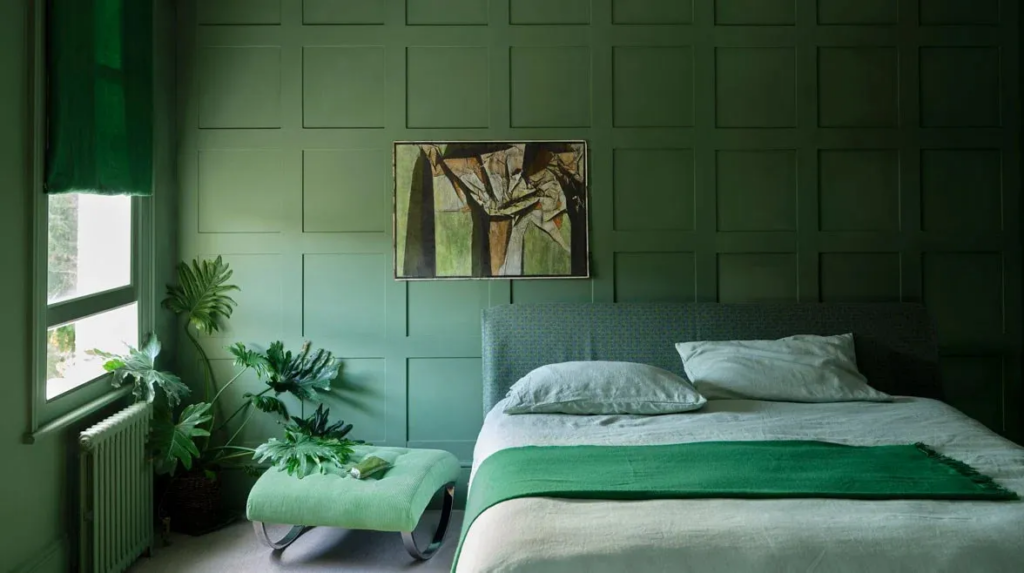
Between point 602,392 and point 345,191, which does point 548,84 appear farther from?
point 602,392

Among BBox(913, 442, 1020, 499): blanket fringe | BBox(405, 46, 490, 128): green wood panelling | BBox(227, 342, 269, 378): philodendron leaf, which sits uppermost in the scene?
BBox(405, 46, 490, 128): green wood panelling

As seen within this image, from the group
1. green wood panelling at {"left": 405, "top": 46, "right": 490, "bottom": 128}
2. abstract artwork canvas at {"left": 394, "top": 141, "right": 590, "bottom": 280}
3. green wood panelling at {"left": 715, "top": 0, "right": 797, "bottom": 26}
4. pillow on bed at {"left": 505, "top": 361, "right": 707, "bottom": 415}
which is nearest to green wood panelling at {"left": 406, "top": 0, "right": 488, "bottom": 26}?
green wood panelling at {"left": 405, "top": 46, "right": 490, "bottom": 128}

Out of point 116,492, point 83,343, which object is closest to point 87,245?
point 83,343

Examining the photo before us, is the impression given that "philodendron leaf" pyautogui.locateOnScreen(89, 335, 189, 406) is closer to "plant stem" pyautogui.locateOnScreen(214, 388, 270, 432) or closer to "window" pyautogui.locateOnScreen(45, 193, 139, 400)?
"window" pyautogui.locateOnScreen(45, 193, 139, 400)

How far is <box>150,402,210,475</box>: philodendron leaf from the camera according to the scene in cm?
336

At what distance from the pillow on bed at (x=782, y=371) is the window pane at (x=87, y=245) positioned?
96.0 inches

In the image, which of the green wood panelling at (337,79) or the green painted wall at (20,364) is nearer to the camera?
the green painted wall at (20,364)

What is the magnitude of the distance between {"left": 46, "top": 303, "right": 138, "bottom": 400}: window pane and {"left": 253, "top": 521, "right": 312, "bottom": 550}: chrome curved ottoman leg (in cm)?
86

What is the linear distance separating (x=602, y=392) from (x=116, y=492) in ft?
6.06

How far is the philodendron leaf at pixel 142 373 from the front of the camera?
328 cm

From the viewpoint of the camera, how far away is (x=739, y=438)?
288 centimetres

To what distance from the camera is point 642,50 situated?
396 centimetres

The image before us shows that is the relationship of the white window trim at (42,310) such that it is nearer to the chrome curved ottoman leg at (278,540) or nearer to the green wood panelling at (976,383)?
the chrome curved ottoman leg at (278,540)

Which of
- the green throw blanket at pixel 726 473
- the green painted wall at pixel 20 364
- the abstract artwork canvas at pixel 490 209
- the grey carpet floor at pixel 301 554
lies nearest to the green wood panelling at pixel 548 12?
the abstract artwork canvas at pixel 490 209
